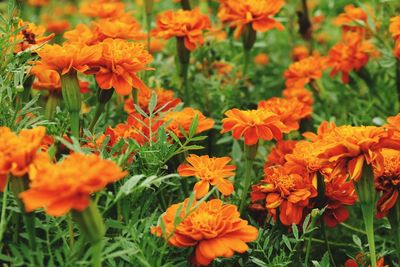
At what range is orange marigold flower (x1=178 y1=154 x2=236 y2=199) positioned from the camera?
0.95 meters

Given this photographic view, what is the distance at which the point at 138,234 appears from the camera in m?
0.86

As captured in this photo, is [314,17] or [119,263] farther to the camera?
[314,17]

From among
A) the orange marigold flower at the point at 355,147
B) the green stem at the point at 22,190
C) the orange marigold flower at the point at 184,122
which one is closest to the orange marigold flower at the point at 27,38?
the orange marigold flower at the point at 184,122

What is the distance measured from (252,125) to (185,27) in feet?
1.19

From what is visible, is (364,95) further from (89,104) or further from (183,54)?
(89,104)

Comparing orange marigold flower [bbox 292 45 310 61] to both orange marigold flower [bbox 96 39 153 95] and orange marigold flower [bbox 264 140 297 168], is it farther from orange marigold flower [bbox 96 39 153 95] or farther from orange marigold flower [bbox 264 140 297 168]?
orange marigold flower [bbox 96 39 153 95]

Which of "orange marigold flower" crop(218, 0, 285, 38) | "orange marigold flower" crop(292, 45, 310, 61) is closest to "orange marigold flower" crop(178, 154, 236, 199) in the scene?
"orange marigold flower" crop(218, 0, 285, 38)

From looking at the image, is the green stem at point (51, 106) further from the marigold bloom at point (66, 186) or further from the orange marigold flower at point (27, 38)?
the marigold bloom at point (66, 186)

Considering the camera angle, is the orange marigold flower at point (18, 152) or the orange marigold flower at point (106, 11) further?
the orange marigold flower at point (106, 11)

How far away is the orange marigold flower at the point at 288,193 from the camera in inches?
38.4

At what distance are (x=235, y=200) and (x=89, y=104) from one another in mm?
554

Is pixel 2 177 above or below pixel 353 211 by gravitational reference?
above

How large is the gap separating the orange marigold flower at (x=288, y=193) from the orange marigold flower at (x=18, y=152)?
1.28 feet

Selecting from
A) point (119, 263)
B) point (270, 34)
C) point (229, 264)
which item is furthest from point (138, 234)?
point (270, 34)
